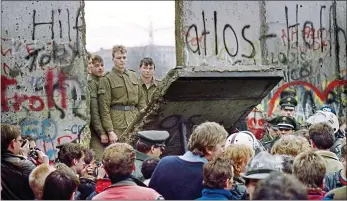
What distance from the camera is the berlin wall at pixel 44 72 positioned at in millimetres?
10906

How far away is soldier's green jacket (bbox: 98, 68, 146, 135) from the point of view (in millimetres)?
10062

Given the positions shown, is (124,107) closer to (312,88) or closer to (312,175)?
(312,88)

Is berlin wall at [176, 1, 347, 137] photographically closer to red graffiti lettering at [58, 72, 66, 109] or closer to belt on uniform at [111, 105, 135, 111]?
red graffiti lettering at [58, 72, 66, 109]

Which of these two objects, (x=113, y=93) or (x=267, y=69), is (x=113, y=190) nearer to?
(x=267, y=69)

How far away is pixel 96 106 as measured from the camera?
10.3 m

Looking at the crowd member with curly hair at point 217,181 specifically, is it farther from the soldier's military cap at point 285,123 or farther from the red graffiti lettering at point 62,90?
the red graffiti lettering at point 62,90

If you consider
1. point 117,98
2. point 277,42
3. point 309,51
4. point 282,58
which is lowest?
point 117,98

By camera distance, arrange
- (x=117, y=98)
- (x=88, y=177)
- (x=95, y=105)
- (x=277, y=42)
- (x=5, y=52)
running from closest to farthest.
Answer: (x=88, y=177) → (x=117, y=98) → (x=95, y=105) → (x=5, y=52) → (x=277, y=42)

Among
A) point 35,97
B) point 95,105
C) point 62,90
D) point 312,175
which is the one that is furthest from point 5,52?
point 312,175

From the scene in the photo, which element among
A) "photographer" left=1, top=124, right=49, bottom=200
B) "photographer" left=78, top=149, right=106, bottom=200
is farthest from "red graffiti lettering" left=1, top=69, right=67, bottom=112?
"photographer" left=1, top=124, right=49, bottom=200

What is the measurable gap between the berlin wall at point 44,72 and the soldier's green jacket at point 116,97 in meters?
0.88

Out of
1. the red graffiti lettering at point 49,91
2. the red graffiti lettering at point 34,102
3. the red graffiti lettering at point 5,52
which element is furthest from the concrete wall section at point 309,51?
the red graffiti lettering at point 5,52

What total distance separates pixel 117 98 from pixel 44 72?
150cm

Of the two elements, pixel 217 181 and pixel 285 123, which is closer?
pixel 217 181
